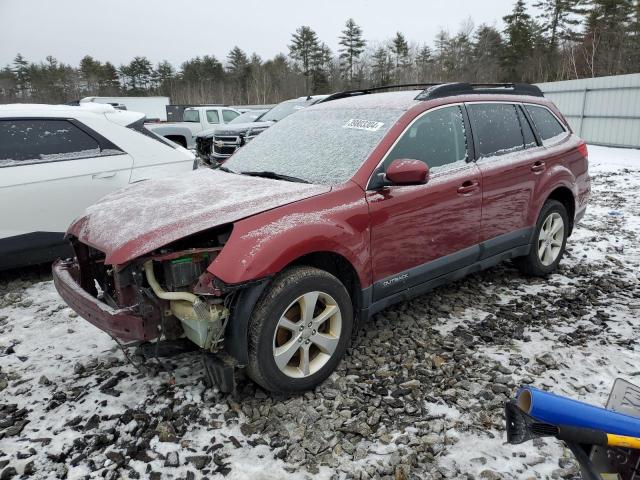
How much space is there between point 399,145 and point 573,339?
195cm

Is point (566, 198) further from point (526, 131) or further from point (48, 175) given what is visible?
point (48, 175)

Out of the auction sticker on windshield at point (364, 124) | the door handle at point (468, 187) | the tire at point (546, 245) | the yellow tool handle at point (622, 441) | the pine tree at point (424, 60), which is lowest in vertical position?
the tire at point (546, 245)

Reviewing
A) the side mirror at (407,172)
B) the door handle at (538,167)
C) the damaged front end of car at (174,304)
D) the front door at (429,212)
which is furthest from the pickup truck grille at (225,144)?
the damaged front end of car at (174,304)

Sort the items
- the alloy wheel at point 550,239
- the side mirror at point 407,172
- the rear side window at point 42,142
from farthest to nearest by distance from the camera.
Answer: the alloy wheel at point 550,239, the rear side window at point 42,142, the side mirror at point 407,172

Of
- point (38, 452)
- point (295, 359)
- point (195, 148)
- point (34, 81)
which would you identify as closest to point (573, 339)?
point (295, 359)

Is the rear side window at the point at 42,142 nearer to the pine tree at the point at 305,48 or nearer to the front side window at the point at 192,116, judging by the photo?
the front side window at the point at 192,116

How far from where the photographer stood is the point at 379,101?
11.8ft

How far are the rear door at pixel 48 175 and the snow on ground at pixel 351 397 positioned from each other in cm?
67

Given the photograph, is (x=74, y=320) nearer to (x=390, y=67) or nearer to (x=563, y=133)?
(x=563, y=133)

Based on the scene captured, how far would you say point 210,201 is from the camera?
2775mm

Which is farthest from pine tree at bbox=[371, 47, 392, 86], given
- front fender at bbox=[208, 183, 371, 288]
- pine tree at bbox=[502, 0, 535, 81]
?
front fender at bbox=[208, 183, 371, 288]

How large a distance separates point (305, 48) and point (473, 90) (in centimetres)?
6475

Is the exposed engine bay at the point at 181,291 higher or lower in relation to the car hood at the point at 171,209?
lower

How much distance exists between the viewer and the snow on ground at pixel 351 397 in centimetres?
229
